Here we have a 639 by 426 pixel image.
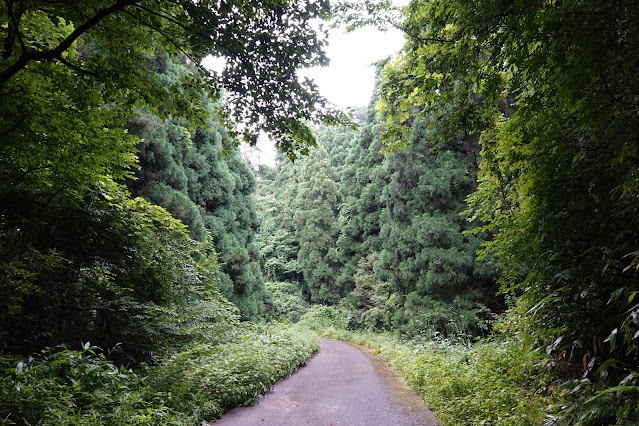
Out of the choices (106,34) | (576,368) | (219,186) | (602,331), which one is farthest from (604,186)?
(219,186)

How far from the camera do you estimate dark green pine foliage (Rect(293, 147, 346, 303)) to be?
27.4 meters

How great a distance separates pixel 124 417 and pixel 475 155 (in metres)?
14.0

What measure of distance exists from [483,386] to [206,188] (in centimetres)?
1255

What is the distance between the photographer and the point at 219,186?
15.0 meters

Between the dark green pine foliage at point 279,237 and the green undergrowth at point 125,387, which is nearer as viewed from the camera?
the green undergrowth at point 125,387

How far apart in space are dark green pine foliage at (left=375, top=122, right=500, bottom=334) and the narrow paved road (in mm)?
4985

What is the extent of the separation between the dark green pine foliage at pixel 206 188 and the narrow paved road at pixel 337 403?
207 inches

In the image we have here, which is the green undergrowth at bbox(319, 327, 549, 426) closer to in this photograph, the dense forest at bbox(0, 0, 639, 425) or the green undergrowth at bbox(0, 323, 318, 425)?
the dense forest at bbox(0, 0, 639, 425)

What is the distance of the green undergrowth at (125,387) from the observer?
3084 mm

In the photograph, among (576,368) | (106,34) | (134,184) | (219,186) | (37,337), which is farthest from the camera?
(219,186)

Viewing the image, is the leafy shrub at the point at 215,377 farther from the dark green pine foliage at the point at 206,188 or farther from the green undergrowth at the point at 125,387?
the dark green pine foliage at the point at 206,188

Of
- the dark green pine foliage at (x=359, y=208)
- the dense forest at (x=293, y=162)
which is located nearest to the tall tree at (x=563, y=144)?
the dense forest at (x=293, y=162)

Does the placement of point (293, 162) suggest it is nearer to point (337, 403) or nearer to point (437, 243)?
point (337, 403)

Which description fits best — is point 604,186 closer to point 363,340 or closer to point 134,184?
point 134,184
